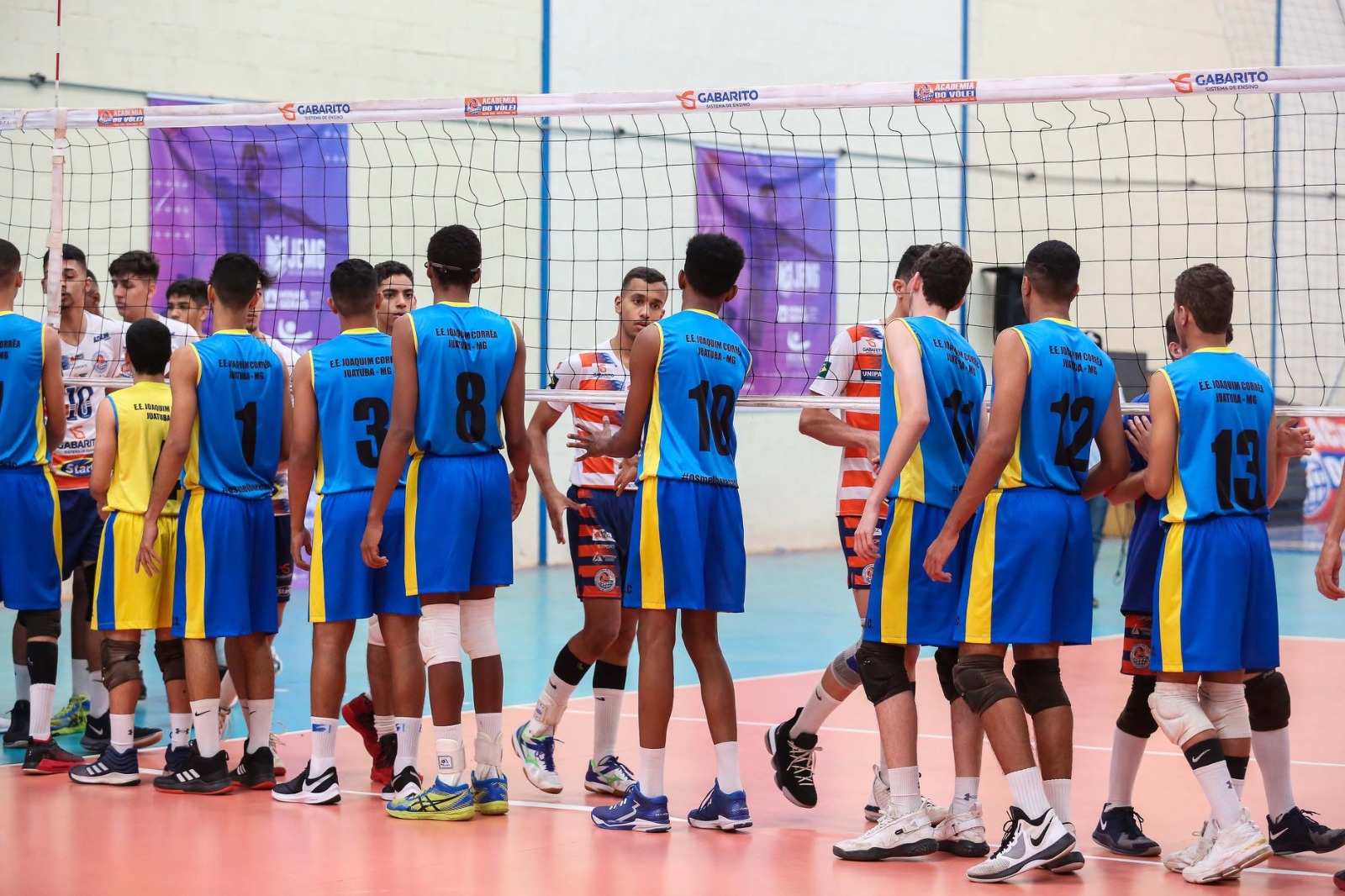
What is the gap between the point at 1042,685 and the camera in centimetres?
458

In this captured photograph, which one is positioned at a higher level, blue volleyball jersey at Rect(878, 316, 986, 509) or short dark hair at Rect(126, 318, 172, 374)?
short dark hair at Rect(126, 318, 172, 374)

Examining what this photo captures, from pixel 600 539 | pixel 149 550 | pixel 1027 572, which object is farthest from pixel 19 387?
pixel 1027 572

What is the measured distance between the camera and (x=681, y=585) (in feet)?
16.0

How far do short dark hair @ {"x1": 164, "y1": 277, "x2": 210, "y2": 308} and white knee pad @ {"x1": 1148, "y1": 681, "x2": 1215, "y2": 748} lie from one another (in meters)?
4.69

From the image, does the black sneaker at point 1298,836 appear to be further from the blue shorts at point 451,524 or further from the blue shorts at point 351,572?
the blue shorts at point 351,572

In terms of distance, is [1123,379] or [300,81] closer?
[300,81]

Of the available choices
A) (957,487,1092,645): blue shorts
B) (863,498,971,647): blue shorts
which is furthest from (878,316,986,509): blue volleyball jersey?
(957,487,1092,645): blue shorts

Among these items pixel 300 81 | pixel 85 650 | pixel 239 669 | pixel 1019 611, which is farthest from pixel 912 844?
pixel 300 81

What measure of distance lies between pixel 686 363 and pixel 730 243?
0.46 m

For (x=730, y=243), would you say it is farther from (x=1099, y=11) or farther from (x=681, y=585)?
(x=1099, y=11)

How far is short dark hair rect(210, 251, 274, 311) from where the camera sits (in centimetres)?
558

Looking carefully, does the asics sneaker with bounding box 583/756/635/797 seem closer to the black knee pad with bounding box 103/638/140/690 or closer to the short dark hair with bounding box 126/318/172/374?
the black knee pad with bounding box 103/638/140/690

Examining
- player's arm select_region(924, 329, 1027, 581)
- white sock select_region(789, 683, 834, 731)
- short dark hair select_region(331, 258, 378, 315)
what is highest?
short dark hair select_region(331, 258, 378, 315)

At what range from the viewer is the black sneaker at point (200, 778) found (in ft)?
18.0
